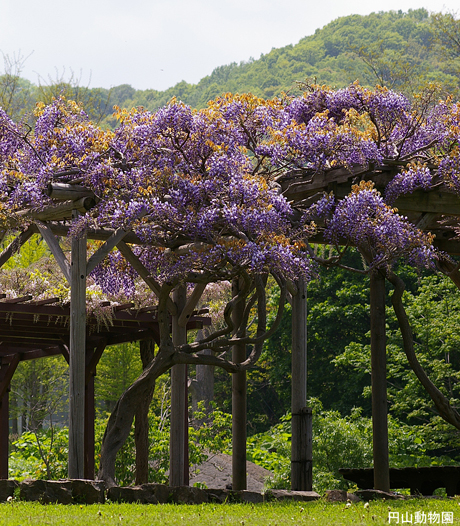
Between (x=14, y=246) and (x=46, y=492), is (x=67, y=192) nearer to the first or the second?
(x=14, y=246)

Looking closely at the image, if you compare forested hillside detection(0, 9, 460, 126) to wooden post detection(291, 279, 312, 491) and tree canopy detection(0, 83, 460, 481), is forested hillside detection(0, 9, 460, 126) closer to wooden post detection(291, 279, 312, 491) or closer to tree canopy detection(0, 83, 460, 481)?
tree canopy detection(0, 83, 460, 481)

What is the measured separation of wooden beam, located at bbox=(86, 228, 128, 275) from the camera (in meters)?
7.58

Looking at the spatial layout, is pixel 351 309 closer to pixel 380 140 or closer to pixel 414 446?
pixel 414 446

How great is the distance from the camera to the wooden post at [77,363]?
7.34 m

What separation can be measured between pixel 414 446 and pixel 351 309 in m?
5.87

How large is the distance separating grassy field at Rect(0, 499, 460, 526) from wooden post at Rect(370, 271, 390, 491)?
81cm

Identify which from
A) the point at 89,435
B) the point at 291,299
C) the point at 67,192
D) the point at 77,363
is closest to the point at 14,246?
the point at 67,192

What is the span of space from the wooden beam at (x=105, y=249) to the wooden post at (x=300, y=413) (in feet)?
7.03

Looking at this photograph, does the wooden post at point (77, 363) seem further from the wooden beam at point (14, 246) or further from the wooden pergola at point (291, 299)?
the wooden beam at point (14, 246)

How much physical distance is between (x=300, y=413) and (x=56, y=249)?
3213mm

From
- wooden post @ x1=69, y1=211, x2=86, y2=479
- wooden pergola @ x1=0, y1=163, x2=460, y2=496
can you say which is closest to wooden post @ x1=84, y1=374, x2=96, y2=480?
wooden pergola @ x1=0, y1=163, x2=460, y2=496

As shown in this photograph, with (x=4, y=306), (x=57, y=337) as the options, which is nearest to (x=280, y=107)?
(x=4, y=306)

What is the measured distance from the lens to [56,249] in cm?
762

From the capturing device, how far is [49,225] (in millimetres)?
8039
